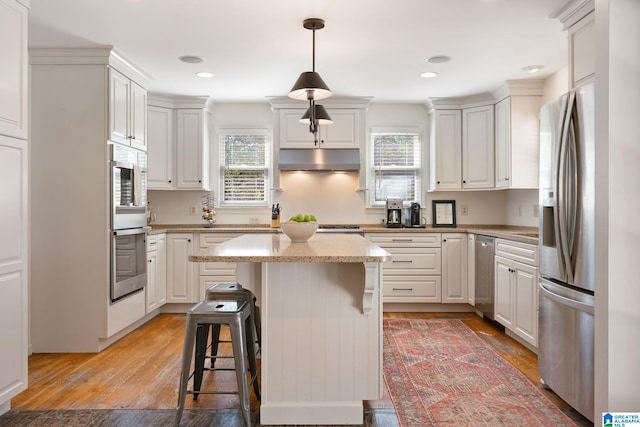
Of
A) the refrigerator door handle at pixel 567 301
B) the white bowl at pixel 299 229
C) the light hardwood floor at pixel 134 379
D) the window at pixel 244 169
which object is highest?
the window at pixel 244 169

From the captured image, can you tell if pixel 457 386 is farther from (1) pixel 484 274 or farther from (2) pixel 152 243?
(2) pixel 152 243

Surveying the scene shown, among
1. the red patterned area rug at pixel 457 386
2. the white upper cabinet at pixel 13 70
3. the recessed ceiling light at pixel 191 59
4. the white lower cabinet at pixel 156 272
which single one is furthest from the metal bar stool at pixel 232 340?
the recessed ceiling light at pixel 191 59

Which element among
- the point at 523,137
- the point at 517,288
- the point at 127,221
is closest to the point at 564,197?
the point at 517,288

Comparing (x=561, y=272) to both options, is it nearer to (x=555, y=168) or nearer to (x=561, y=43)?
(x=555, y=168)

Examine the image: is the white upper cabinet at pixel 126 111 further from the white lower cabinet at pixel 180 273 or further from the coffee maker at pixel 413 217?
the coffee maker at pixel 413 217

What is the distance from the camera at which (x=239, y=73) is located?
13.8 ft

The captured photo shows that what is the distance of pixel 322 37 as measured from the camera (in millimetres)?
3320

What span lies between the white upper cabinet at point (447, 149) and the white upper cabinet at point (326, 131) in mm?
927

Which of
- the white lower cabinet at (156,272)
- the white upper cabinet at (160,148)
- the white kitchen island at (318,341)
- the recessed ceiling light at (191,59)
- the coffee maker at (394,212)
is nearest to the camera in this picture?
the white kitchen island at (318,341)

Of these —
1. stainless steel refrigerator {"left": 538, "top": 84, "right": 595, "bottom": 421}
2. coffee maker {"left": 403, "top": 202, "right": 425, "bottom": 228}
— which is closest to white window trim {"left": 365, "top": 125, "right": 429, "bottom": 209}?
coffee maker {"left": 403, "top": 202, "right": 425, "bottom": 228}

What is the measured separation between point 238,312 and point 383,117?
3.83 metres

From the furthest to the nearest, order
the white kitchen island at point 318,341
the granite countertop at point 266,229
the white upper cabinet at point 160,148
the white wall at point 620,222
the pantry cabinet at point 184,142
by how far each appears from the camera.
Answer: the pantry cabinet at point 184,142, the white upper cabinet at point 160,148, the granite countertop at point 266,229, the white kitchen island at point 318,341, the white wall at point 620,222

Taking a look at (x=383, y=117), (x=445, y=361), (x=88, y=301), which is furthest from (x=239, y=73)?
(x=445, y=361)

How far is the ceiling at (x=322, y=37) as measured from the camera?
2.86 meters
